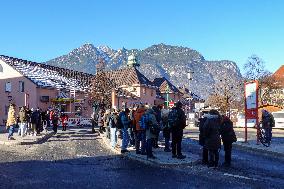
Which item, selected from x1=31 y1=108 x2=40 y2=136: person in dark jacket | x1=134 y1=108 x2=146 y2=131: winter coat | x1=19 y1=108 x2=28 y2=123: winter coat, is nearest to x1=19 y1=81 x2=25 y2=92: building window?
x1=31 y1=108 x2=40 y2=136: person in dark jacket

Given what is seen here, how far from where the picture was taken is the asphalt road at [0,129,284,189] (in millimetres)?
9625

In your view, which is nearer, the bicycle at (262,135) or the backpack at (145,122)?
the backpack at (145,122)

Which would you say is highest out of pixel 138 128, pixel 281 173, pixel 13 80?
pixel 13 80

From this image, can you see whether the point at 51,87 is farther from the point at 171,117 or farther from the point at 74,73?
the point at 171,117

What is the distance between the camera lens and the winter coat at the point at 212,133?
40.7ft

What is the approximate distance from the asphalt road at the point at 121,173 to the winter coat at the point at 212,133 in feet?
2.25

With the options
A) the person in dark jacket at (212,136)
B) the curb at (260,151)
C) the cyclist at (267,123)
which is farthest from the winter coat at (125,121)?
the cyclist at (267,123)

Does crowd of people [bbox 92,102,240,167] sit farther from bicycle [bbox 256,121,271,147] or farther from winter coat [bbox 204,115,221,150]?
bicycle [bbox 256,121,271,147]

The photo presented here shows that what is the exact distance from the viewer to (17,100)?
54125mm

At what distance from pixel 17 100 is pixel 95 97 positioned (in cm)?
1131

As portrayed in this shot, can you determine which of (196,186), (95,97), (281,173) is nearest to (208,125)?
(281,173)

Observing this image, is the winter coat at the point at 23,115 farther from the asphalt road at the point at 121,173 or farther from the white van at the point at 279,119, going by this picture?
the white van at the point at 279,119

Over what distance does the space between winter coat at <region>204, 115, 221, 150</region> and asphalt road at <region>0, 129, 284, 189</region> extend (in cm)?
69

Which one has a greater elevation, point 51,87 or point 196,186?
point 51,87
